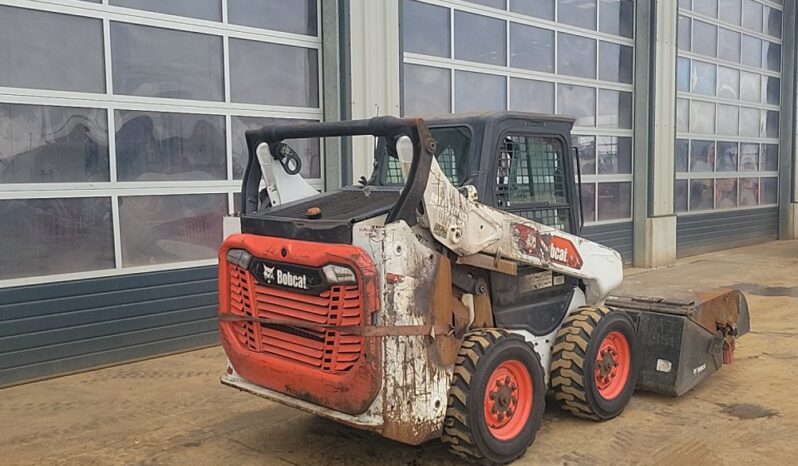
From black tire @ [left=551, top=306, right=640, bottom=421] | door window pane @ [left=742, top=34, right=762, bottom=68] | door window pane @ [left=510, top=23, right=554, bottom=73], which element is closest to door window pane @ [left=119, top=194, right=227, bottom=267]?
black tire @ [left=551, top=306, right=640, bottom=421]

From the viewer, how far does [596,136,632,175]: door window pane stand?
505 inches

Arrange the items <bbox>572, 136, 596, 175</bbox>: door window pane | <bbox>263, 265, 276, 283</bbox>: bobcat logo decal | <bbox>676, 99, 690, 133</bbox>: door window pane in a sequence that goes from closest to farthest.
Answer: <bbox>263, 265, 276, 283</bbox>: bobcat logo decal < <bbox>572, 136, 596, 175</bbox>: door window pane < <bbox>676, 99, 690, 133</bbox>: door window pane

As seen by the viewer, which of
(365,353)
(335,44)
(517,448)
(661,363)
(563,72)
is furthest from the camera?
(563,72)

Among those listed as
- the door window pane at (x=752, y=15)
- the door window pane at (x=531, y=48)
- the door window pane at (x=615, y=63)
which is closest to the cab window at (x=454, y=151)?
the door window pane at (x=531, y=48)

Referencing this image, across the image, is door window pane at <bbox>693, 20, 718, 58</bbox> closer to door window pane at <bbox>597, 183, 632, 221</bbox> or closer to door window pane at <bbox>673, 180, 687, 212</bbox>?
door window pane at <bbox>673, 180, 687, 212</bbox>

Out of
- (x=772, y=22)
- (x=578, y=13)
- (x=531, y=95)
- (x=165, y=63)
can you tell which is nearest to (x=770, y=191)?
(x=772, y=22)

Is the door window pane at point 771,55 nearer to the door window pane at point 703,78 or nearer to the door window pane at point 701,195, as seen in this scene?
the door window pane at point 703,78

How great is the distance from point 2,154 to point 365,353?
14.2ft

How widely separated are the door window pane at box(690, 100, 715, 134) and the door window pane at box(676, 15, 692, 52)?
3.75 ft

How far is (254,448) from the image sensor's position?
16.0 feet

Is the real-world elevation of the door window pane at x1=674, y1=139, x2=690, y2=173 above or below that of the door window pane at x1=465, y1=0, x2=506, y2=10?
below

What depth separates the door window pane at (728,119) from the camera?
15.7 meters

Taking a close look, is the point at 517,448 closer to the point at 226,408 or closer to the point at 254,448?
the point at 254,448

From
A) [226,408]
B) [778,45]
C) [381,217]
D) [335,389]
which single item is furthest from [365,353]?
[778,45]
